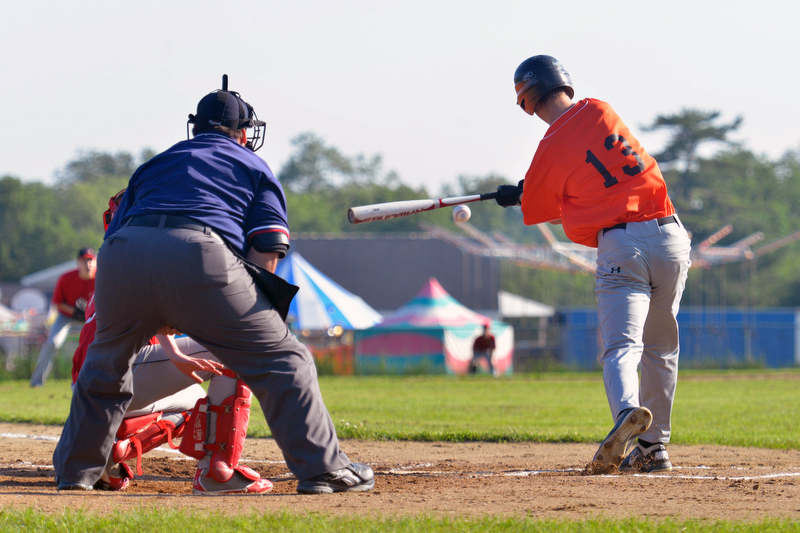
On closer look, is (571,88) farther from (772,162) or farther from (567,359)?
(772,162)

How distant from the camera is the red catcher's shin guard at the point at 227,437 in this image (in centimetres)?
430

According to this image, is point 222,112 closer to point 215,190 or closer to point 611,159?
point 215,190

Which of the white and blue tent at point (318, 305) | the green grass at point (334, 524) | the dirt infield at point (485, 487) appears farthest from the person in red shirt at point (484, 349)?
the green grass at point (334, 524)

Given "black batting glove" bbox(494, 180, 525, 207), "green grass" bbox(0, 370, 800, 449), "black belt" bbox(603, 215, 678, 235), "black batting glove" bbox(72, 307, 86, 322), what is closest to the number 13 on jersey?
"black belt" bbox(603, 215, 678, 235)

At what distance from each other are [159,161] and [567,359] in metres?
24.3

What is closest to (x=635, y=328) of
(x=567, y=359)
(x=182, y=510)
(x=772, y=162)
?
(x=182, y=510)

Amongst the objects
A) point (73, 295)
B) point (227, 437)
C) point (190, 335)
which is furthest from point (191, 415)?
point (73, 295)

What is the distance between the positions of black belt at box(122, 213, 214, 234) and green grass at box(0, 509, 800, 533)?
1.22 m

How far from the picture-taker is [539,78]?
4.95m

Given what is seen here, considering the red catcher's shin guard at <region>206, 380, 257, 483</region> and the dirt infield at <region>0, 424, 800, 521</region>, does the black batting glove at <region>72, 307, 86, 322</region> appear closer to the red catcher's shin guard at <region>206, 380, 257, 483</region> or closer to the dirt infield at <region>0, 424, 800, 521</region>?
the dirt infield at <region>0, 424, 800, 521</region>

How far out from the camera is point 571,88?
5.02 m

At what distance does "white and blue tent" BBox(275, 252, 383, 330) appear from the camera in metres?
24.0

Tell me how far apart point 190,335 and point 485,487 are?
158cm

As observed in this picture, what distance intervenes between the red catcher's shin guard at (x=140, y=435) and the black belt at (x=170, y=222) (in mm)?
1235
